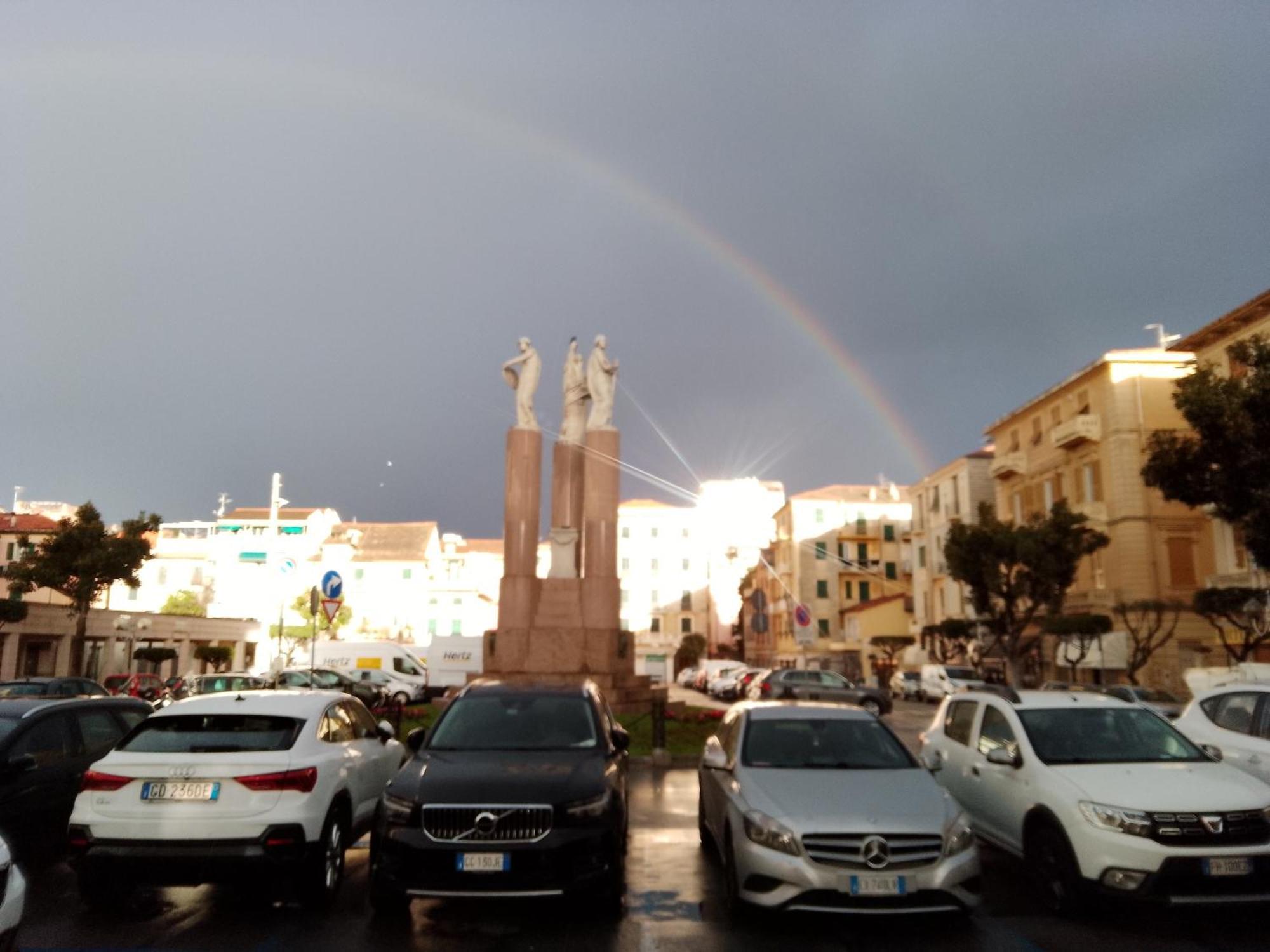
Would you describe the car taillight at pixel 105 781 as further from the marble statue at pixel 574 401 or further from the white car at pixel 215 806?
the marble statue at pixel 574 401

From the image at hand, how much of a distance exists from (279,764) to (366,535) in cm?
9121

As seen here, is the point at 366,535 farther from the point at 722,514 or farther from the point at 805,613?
the point at 805,613

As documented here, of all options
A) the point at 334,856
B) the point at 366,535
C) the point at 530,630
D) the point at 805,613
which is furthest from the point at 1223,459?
the point at 366,535

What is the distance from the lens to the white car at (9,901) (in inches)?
193

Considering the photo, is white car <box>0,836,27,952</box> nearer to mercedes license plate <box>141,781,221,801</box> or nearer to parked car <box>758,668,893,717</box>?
mercedes license plate <box>141,781,221,801</box>

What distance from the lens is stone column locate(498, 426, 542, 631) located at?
922 inches

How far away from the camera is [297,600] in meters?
76.1

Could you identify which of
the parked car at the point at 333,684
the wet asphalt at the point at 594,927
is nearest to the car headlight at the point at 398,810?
the wet asphalt at the point at 594,927

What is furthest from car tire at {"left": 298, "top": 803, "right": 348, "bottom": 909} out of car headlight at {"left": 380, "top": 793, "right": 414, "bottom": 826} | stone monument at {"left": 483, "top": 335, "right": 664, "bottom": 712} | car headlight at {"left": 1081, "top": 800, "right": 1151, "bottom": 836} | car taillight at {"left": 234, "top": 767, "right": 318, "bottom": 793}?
stone monument at {"left": 483, "top": 335, "right": 664, "bottom": 712}

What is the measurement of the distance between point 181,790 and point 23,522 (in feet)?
227

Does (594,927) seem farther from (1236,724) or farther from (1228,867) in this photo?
(1236,724)

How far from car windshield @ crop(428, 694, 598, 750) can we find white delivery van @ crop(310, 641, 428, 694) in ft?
101

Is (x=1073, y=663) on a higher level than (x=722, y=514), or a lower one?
lower

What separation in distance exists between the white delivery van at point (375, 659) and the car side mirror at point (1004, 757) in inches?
1269
